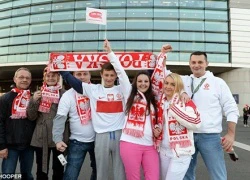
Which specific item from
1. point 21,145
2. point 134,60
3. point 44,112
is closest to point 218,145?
point 134,60

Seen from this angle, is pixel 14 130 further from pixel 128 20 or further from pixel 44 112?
pixel 128 20

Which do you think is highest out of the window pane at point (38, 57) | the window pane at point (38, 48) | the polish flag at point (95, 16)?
the window pane at point (38, 48)

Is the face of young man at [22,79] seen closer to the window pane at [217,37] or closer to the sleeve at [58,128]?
the sleeve at [58,128]

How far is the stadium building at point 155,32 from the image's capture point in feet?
93.2

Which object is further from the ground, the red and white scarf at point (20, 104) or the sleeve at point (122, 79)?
the sleeve at point (122, 79)

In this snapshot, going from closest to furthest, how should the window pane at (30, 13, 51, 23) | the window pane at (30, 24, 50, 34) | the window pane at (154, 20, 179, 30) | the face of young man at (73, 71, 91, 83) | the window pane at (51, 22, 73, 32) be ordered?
the face of young man at (73, 71, 91, 83) → the window pane at (154, 20, 179, 30) → the window pane at (51, 22, 73, 32) → the window pane at (30, 24, 50, 34) → the window pane at (30, 13, 51, 23)

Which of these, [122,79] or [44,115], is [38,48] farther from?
[122,79]

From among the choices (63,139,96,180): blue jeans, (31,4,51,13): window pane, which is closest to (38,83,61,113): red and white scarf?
(63,139,96,180): blue jeans

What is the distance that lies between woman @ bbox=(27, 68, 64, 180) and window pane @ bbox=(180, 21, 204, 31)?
2692 cm

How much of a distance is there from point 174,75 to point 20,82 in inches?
86.9

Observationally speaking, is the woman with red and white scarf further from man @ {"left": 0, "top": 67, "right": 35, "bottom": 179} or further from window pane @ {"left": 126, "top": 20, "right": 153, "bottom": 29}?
window pane @ {"left": 126, "top": 20, "right": 153, "bottom": 29}

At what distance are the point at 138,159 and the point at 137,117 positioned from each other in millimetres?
494

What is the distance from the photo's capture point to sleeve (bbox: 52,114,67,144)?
3303 mm

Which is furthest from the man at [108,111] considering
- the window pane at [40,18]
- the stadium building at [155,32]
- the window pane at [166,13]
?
the window pane at [40,18]
